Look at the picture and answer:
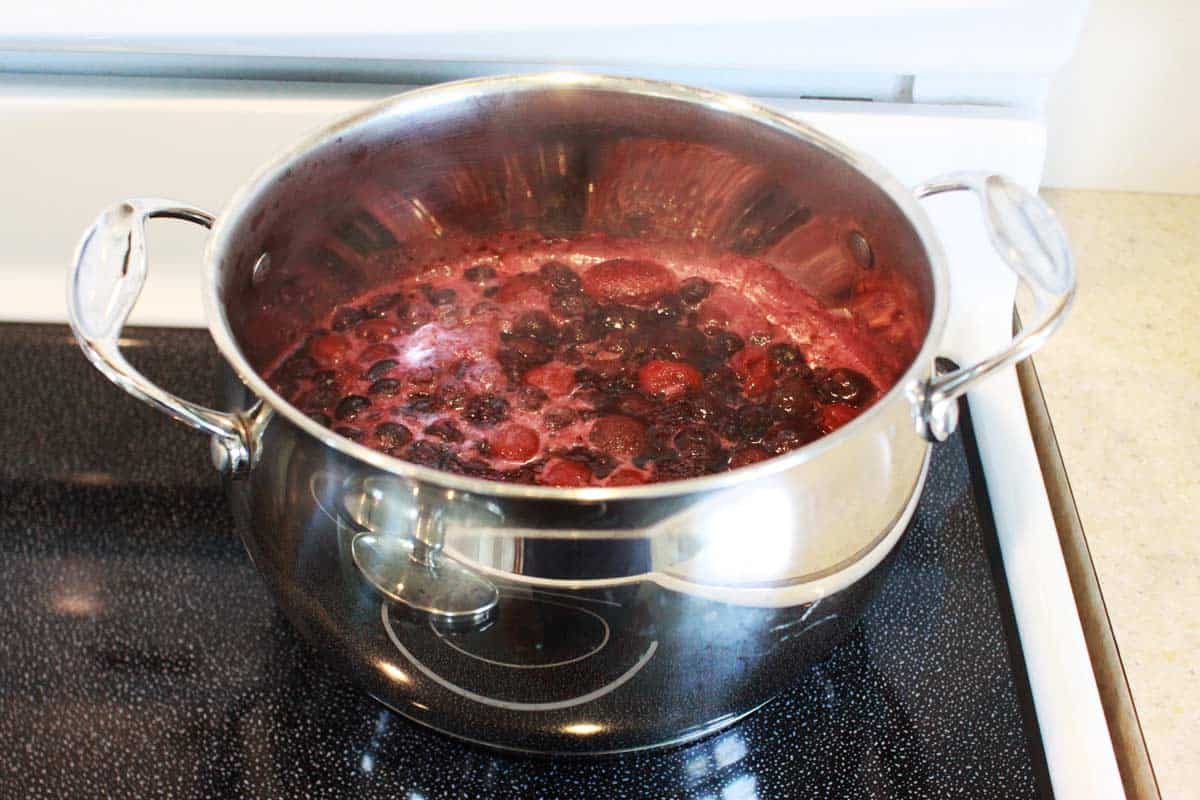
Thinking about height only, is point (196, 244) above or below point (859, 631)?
above

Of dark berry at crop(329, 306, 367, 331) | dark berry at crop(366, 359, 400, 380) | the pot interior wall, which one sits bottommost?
dark berry at crop(366, 359, 400, 380)

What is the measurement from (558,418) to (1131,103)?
0.55 meters

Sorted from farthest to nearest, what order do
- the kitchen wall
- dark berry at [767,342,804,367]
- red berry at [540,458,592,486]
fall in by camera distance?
the kitchen wall
dark berry at [767,342,804,367]
red berry at [540,458,592,486]

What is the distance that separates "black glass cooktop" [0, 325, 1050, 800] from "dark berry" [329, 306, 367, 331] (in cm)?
14

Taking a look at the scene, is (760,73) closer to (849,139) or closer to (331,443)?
(849,139)

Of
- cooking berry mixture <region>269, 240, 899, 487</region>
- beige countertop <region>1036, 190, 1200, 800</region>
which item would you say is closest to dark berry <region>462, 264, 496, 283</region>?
cooking berry mixture <region>269, 240, 899, 487</region>

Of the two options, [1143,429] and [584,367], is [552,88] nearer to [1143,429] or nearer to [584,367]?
[584,367]

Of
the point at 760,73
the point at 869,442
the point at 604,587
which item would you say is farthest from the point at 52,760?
the point at 760,73

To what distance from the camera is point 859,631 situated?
2.25 feet

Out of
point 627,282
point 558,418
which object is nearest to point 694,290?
point 627,282

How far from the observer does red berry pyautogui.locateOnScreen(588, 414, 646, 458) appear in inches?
24.9

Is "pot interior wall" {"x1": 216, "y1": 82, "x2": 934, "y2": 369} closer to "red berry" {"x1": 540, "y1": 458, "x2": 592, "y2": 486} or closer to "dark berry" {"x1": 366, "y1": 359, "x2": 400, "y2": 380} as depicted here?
"dark berry" {"x1": 366, "y1": 359, "x2": 400, "y2": 380}

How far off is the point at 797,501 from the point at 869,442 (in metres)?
0.04

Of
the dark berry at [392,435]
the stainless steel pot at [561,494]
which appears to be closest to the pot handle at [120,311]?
the stainless steel pot at [561,494]
